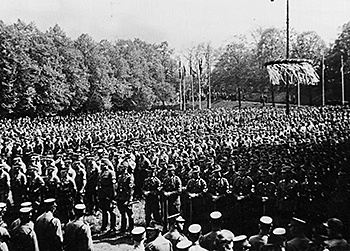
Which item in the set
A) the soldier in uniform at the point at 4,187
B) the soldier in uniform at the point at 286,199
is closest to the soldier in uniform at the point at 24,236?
the soldier in uniform at the point at 4,187

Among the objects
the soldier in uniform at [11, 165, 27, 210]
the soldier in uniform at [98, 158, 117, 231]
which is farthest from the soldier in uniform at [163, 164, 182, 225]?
the soldier in uniform at [11, 165, 27, 210]

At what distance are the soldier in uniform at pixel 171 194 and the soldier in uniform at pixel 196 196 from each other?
0.82ft

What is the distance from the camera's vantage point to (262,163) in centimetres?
1030

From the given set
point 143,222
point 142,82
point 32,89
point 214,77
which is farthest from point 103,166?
point 214,77

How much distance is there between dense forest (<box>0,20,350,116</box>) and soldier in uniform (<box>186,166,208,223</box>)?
28.7m

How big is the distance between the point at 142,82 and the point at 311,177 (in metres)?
41.9

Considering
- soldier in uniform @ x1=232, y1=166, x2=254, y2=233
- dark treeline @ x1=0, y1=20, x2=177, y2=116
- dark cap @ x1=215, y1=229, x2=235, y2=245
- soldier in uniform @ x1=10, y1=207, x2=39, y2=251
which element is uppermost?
dark treeline @ x1=0, y1=20, x2=177, y2=116

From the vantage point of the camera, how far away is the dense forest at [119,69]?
34688 mm

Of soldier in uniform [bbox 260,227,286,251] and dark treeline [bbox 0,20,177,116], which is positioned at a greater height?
dark treeline [bbox 0,20,177,116]

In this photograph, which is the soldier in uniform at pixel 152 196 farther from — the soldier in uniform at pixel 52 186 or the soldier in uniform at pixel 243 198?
the soldier in uniform at pixel 52 186

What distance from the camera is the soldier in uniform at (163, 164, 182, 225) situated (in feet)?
28.8

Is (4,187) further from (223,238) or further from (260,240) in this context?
(260,240)

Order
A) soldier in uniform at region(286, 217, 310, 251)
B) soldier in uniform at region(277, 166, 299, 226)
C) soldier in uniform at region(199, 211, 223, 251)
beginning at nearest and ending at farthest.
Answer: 1. soldier in uniform at region(286, 217, 310, 251)
2. soldier in uniform at region(199, 211, 223, 251)
3. soldier in uniform at region(277, 166, 299, 226)

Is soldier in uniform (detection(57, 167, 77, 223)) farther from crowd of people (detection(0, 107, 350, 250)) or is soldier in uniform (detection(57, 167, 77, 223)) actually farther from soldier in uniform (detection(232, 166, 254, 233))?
soldier in uniform (detection(232, 166, 254, 233))
